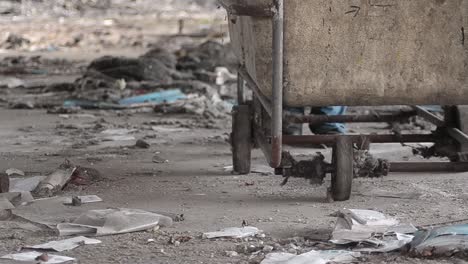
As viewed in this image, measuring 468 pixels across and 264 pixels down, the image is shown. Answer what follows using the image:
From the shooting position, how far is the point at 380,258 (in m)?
3.84

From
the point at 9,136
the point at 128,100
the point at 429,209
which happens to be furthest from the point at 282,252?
the point at 128,100

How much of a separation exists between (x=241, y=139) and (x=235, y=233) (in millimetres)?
1700

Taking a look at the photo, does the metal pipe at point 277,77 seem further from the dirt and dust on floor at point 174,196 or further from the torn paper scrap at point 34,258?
the torn paper scrap at point 34,258

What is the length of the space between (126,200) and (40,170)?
48.2 inches

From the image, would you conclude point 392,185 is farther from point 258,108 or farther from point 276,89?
point 276,89

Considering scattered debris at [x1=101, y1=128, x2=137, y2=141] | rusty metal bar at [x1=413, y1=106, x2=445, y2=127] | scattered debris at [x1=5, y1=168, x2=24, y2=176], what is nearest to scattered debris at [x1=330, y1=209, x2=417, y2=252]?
rusty metal bar at [x1=413, y1=106, x2=445, y2=127]

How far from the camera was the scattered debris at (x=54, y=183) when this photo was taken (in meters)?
5.17

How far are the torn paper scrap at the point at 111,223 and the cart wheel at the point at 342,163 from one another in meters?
0.98

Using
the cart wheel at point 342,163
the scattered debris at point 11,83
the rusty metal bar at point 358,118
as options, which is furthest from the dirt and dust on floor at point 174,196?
the scattered debris at point 11,83

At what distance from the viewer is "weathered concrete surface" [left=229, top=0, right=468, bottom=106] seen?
14.8 feet

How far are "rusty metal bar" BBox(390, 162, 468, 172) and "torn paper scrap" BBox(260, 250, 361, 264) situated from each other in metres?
1.11

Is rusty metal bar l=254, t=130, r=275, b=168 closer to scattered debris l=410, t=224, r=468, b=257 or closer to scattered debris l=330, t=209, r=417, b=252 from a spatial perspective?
scattered debris l=330, t=209, r=417, b=252

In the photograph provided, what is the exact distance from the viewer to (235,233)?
13.9 ft

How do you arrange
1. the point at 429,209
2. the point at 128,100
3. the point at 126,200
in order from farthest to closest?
the point at 128,100 < the point at 126,200 < the point at 429,209
